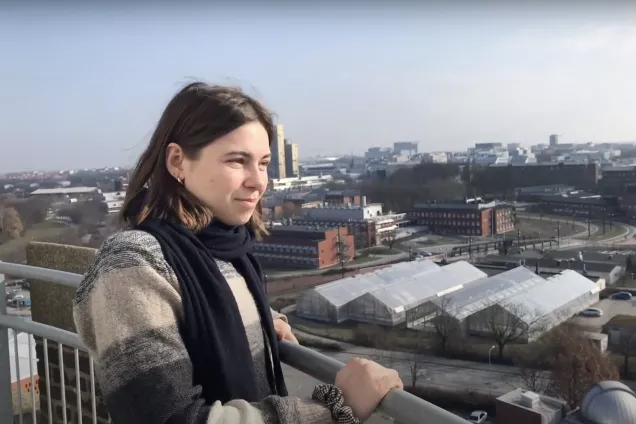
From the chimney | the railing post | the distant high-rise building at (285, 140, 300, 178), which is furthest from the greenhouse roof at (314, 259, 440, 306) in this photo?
the distant high-rise building at (285, 140, 300, 178)

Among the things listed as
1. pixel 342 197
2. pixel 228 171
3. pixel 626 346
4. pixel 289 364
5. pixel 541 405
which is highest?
pixel 228 171

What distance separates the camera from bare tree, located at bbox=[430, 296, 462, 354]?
4250 millimetres

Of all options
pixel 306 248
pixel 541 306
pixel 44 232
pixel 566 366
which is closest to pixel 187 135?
pixel 566 366

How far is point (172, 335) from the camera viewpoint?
351mm

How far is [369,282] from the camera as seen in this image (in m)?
5.73

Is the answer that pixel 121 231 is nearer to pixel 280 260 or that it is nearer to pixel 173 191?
pixel 173 191

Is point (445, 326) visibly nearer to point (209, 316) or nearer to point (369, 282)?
point (369, 282)

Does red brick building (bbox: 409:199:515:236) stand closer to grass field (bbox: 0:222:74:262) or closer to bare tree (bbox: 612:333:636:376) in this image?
bare tree (bbox: 612:333:636:376)

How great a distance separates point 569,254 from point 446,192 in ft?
17.0

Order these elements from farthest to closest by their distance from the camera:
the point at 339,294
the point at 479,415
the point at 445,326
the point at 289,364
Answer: the point at 339,294, the point at 445,326, the point at 479,415, the point at 289,364

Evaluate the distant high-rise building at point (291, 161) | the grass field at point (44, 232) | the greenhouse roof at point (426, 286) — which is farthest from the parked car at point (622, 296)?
the distant high-rise building at point (291, 161)

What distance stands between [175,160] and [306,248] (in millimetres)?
6990

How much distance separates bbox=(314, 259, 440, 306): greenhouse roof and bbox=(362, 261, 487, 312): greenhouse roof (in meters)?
0.11

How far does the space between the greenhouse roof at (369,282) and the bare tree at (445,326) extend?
84 cm
